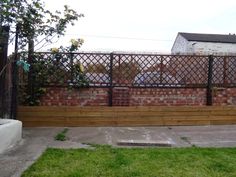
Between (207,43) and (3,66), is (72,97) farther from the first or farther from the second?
(207,43)

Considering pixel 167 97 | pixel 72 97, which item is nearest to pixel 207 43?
pixel 167 97

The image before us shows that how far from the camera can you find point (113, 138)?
7.76 m

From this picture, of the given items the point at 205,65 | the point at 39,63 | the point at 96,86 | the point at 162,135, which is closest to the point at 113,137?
the point at 162,135

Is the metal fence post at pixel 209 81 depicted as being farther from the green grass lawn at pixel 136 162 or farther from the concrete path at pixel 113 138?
the green grass lawn at pixel 136 162

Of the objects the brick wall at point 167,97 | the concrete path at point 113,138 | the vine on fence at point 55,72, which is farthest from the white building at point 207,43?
the concrete path at point 113,138

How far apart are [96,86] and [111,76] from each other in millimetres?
412

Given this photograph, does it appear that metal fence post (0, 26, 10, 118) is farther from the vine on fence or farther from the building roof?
the building roof

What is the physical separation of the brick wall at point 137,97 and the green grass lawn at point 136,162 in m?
3.04

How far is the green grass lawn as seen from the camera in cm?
509

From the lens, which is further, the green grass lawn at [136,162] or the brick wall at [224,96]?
the brick wall at [224,96]

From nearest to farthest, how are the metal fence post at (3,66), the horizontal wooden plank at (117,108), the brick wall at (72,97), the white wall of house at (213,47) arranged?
the metal fence post at (3,66), the horizontal wooden plank at (117,108), the brick wall at (72,97), the white wall of house at (213,47)

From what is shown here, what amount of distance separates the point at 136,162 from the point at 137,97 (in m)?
4.18

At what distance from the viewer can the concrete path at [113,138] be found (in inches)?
239

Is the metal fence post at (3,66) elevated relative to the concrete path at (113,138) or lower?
elevated
